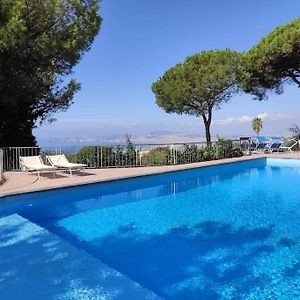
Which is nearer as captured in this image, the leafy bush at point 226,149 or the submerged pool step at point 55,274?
the submerged pool step at point 55,274

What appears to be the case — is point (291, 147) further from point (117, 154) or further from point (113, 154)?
point (113, 154)

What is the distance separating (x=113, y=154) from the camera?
1352 centimetres

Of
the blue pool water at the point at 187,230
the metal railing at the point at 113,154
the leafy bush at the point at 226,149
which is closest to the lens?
the blue pool water at the point at 187,230

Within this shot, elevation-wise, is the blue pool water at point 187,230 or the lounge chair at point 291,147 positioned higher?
the lounge chair at point 291,147

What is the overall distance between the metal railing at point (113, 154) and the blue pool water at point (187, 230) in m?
2.36

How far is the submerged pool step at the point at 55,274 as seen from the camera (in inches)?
141

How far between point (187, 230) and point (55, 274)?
2.77 metres

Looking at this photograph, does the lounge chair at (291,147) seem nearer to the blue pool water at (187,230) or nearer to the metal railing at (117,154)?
the metal railing at (117,154)

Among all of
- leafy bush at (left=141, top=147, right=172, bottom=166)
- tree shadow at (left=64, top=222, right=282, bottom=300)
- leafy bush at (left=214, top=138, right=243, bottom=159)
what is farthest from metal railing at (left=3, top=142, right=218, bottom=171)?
tree shadow at (left=64, top=222, right=282, bottom=300)

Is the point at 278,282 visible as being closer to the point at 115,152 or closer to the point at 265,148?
the point at 115,152

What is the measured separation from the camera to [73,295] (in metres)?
3.55

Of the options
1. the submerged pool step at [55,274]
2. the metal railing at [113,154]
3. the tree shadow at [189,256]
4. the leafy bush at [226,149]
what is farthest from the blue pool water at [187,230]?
the leafy bush at [226,149]

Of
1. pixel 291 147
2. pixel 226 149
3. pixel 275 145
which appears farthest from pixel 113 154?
pixel 291 147

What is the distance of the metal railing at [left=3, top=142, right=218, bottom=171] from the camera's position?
12.6 m
